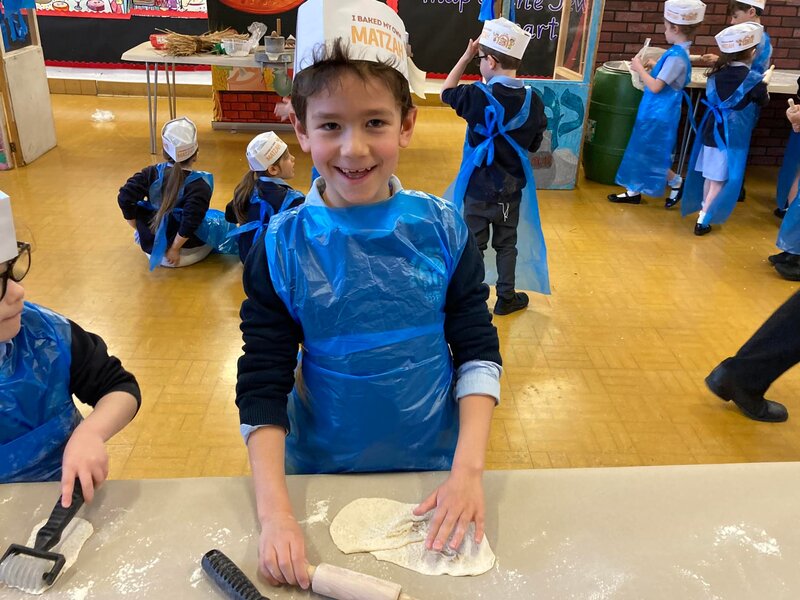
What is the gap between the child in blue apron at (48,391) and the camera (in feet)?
3.14

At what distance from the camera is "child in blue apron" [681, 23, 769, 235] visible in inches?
A: 151

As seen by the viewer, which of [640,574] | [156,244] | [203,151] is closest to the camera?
[640,574]

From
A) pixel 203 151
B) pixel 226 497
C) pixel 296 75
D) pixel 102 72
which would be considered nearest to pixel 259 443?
pixel 226 497

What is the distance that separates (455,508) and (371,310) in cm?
32

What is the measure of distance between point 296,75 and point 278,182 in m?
2.17

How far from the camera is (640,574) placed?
0.88 metres

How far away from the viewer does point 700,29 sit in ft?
17.1

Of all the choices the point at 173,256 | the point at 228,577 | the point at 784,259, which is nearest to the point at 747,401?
the point at 784,259

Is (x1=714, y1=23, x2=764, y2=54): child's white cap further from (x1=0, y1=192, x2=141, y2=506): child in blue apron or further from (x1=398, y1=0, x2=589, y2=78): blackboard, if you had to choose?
(x1=0, y1=192, x2=141, y2=506): child in blue apron

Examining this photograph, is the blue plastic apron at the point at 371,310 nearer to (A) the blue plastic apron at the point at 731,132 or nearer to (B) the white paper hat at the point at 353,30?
(B) the white paper hat at the point at 353,30

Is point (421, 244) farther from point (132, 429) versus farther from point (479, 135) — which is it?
point (479, 135)

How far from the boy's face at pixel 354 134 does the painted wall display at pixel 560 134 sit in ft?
12.4

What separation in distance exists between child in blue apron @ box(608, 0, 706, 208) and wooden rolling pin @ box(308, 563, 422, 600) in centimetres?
422

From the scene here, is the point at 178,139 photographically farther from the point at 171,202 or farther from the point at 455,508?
Result: the point at 455,508
